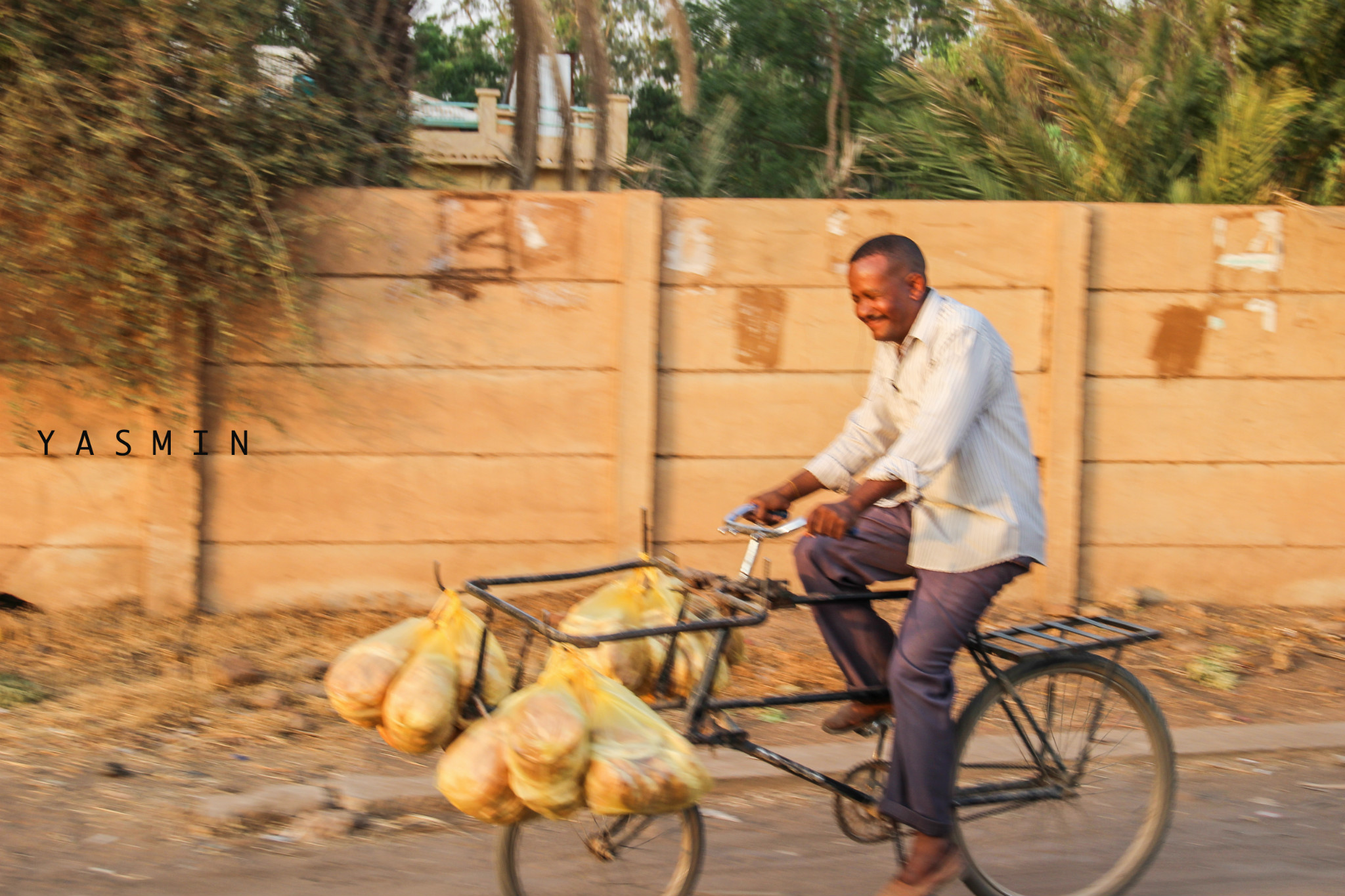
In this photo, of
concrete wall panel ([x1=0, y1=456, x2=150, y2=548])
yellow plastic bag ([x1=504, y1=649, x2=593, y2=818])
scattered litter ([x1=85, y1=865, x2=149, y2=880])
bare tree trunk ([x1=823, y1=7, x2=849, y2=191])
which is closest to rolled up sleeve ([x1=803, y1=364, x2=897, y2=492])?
yellow plastic bag ([x1=504, y1=649, x2=593, y2=818])

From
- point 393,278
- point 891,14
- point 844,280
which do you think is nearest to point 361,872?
point 393,278

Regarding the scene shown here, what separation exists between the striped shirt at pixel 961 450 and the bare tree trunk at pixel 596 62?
4368 millimetres

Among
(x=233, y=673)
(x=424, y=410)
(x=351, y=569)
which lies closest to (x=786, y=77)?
(x=424, y=410)

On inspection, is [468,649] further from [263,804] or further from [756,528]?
[263,804]

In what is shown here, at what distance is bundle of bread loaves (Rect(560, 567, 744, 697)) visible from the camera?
2.82m

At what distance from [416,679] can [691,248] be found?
11.1 feet

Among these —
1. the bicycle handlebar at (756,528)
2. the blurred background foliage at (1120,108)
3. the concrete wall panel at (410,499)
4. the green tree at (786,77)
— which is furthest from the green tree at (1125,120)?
the green tree at (786,77)

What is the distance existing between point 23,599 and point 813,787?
145 inches

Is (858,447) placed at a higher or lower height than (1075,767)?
higher

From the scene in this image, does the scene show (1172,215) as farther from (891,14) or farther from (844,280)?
(891,14)

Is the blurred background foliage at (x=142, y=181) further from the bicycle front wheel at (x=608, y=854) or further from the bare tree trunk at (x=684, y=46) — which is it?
the bicycle front wheel at (x=608, y=854)

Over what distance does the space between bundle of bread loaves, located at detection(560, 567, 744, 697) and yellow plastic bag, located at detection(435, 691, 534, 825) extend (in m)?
0.40

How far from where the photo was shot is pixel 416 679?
2561 millimetres

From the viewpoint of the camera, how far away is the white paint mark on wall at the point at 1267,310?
575 centimetres
